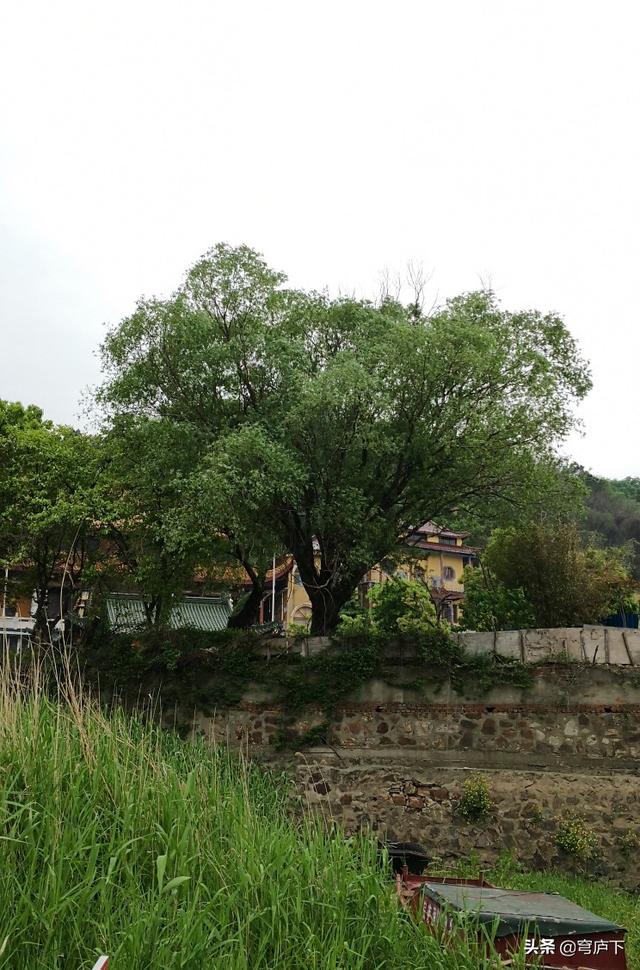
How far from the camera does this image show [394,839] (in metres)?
12.0

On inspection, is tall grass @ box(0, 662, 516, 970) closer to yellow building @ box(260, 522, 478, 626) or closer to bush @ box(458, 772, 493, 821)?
bush @ box(458, 772, 493, 821)

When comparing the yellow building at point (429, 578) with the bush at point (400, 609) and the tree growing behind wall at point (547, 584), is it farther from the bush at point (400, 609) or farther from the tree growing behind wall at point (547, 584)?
the tree growing behind wall at point (547, 584)

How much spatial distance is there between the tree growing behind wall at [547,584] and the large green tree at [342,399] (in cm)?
174

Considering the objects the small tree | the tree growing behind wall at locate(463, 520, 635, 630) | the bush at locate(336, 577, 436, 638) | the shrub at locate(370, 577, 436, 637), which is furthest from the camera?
the shrub at locate(370, 577, 436, 637)

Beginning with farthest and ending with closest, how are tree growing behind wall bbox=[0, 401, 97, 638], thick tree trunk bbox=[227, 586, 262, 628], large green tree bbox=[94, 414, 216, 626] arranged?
thick tree trunk bbox=[227, 586, 262, 628] < tree growing behind wall bbox=[0, 401, 97, 638] < large green tree bbox=[94, 414, 216, 626]

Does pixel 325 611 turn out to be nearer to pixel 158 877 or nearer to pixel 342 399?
pixel 342 399

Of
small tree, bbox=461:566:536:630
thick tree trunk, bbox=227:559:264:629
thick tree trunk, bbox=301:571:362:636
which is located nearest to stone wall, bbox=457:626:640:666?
thick tree trunk, bbox=301:571:362:636

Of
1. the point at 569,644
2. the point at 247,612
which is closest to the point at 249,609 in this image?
the point at 247,612

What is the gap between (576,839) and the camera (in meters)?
11.4

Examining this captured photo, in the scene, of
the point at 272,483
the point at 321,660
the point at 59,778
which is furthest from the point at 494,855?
the point at 59,778

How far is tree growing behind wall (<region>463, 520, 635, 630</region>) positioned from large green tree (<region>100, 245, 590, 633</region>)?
1740mm

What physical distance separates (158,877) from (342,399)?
8.24 m

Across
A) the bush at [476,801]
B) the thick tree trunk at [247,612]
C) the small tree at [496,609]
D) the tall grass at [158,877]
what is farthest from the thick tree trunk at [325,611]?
the tall grass at [158,877]

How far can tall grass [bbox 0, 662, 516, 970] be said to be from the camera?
16.6ft
